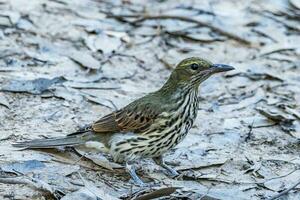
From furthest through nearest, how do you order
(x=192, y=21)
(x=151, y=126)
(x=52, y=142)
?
(x=192, y=21) → (x=52, y=142) → (x=151, y=126)

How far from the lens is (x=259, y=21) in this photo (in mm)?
12234

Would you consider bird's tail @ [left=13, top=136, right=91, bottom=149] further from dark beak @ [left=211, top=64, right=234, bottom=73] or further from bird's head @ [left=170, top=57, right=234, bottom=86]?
dark beak @ [left=211, top=64, right=234, bottom=73]

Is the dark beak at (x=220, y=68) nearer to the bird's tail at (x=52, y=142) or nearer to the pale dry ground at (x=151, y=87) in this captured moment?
the pale dry ground at (x=151, y=87)

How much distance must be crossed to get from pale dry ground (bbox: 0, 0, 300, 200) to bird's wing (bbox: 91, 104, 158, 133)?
1.06ft

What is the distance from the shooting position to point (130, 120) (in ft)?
25.1

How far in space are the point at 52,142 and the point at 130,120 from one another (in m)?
0.76

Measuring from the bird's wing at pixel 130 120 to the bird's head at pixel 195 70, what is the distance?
1.49ft

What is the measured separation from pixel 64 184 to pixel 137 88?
126 inches

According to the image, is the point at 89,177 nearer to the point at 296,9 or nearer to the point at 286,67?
the point at 286,67

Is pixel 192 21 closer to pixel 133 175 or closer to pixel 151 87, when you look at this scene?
pixel 151 87

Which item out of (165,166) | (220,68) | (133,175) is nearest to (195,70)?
(220,68)

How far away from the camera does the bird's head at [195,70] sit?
775cm

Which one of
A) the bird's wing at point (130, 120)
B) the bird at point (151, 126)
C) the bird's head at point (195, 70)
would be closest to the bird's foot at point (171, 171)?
the bird at point (151, 126)

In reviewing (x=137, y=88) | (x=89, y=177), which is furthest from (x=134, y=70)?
(x=89, y=177)
